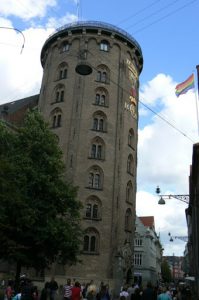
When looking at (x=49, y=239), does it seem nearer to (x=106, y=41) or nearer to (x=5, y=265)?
(x=5, y=265)

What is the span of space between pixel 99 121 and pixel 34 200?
814 inches

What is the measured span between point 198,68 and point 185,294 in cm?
1788

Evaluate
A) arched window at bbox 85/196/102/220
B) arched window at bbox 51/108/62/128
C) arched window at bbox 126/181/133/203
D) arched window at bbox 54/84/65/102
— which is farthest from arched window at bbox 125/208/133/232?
arched window at bbox 54/84/65/102

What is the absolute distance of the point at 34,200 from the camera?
27.4 m

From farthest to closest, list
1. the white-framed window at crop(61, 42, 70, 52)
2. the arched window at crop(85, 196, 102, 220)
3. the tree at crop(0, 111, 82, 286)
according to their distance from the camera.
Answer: the white-framed window at crop(61, 42, 70, 52) < the arched window at crop(85, 196, 102, 220) < the tree at crop(0, 111, 82, 286)

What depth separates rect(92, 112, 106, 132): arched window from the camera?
46.2m

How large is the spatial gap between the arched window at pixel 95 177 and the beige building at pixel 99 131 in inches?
4.2

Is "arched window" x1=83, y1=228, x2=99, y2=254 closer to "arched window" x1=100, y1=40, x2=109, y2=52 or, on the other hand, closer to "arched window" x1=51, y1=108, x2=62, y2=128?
"arched window" x1=51, y1=108, x2=62, y2=128

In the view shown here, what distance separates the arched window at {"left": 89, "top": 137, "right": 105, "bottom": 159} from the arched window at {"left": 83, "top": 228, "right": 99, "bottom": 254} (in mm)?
8022

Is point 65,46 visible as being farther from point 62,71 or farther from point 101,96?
point 101,96

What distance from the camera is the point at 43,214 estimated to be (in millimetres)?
27328

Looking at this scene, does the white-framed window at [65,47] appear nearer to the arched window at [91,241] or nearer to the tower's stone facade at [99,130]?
the tower's stone facade at [99,130]

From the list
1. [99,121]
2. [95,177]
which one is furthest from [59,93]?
[95,177]

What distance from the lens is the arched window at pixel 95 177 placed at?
144 ft
